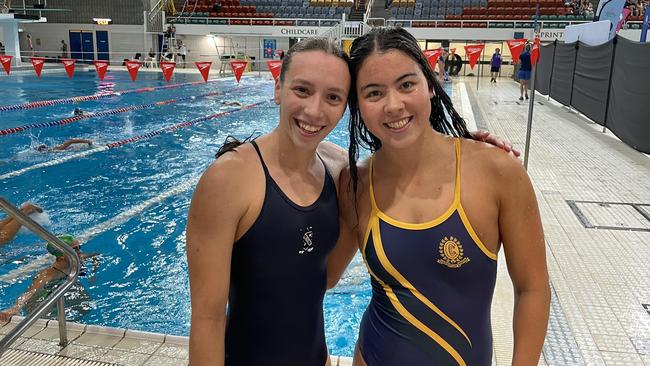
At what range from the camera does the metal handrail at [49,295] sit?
83.1 inches

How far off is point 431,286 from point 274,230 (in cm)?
45

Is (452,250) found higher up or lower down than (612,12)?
lower down

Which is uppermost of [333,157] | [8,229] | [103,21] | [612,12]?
[103,21]

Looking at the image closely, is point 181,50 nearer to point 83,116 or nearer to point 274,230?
point 83,116

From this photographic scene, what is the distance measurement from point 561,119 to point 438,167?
37.0 feet

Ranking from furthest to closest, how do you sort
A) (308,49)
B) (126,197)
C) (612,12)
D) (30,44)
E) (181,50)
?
(30,44), (181,50), (612,12), (126,197), (308,49)

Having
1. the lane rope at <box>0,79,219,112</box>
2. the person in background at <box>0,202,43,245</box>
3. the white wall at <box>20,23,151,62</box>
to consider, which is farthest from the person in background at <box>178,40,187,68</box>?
the person in background at <box>0,202,43,245</box>

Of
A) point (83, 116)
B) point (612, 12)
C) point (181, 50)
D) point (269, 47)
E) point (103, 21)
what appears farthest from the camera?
point (103, 21)

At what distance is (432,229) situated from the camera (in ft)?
4.42

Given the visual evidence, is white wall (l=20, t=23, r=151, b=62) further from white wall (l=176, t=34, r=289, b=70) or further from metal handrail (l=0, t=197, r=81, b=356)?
metal handrail (l=0, t=197, r=81, b=356)

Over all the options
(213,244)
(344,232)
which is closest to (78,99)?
(344,232)

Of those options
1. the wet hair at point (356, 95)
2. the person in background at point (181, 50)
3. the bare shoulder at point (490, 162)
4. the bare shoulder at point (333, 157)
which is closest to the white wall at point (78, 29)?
the person in background at point (181, 50)

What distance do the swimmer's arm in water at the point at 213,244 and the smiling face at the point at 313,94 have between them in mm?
187

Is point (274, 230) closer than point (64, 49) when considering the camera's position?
Yes
